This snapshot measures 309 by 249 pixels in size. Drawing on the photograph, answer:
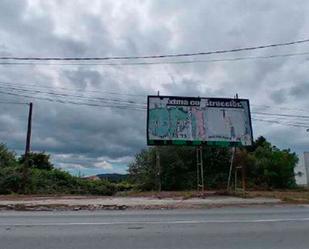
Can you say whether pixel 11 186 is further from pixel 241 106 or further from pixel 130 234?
pixel 130 234

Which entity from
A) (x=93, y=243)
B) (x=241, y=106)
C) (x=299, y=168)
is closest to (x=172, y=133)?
(x=241, y=106)

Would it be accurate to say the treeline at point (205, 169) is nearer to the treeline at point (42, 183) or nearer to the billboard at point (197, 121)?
the treeline at point (42, 183)

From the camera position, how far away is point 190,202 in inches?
874

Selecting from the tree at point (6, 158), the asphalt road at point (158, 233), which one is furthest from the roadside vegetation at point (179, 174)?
the asphalt road at point (158, 233)

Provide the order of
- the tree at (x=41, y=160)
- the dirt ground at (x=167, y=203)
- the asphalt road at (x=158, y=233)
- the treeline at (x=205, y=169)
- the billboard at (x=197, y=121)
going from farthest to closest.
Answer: the tree at (x=41, y=160)
the treeline at (x=205, y=169)
the billboard at (x=197, y=121)
the dirt ground at (x=167, y=203)
the asphalt road at (x=158, y=233)

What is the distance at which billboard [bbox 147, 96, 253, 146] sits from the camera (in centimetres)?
2545

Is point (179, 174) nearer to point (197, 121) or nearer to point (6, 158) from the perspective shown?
point (197, 121)

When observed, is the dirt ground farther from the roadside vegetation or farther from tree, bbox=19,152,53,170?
tree, bbox=19,152,53,170

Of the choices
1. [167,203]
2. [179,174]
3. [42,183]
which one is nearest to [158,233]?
[167,203]

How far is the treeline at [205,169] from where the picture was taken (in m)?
34.2

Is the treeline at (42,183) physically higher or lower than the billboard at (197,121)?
lower

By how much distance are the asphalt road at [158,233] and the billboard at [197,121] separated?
37.0 ft

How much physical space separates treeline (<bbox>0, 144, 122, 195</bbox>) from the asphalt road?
21.4 meters

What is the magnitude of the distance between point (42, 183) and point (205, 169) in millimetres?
12186
